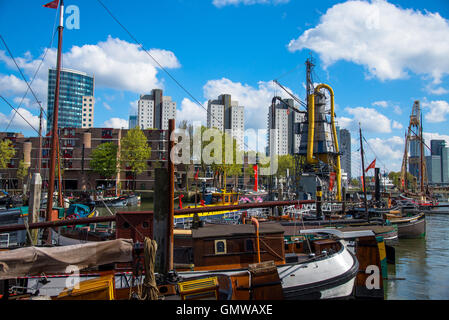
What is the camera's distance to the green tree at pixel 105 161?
217 ft

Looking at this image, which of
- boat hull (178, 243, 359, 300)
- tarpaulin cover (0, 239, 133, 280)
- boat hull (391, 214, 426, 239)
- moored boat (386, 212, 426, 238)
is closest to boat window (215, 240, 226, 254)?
boat hull (178, 243, 359, 300)

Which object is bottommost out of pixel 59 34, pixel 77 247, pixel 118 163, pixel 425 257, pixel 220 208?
pixel 425 257

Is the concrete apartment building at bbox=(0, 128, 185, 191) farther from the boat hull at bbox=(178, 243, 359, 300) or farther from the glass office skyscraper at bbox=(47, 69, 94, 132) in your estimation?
the glass office skyscraper at bbox=(47, 69, 94, 132)

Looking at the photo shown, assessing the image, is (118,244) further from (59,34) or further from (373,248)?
(59,34)

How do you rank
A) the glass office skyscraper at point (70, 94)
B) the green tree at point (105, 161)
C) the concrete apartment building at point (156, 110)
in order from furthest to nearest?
the glass office skyscraper at point (70, 94) → the concrete apartment building at point (156, 110) → the green tree at point (105, 161)

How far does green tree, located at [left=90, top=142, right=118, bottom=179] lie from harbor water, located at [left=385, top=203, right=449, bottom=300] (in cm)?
5492

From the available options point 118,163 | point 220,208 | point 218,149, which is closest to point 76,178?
point 118,163

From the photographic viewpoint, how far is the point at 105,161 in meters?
66.3

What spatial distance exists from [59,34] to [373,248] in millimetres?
20129

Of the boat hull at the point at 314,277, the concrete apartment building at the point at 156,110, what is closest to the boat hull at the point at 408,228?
the boat hull at the point at 314,277

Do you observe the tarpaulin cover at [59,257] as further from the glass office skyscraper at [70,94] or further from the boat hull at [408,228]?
the glass office skyscraper at [70,94]

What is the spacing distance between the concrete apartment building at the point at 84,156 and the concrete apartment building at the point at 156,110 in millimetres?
83707

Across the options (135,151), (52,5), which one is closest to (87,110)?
(135,151)
